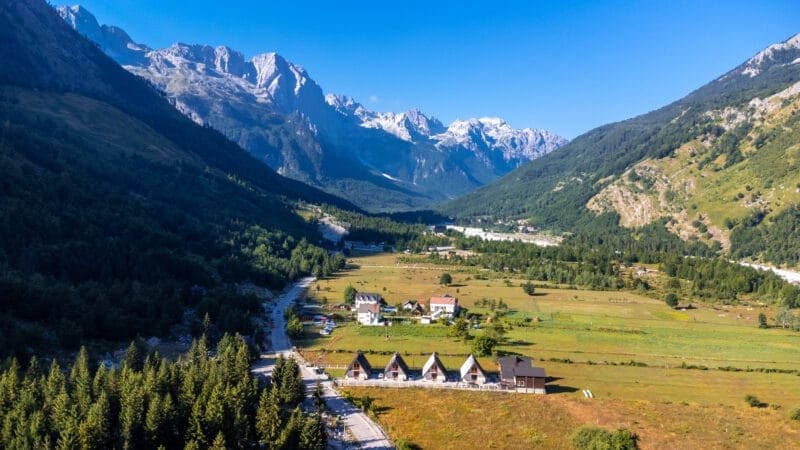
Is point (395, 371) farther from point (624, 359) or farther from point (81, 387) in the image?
point (81, 387)

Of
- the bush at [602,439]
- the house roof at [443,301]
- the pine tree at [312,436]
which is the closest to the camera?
the pine tree at [312,436]

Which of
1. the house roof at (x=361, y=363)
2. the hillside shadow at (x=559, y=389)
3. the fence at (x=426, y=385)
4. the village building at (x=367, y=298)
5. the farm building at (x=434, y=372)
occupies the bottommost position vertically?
the hillside shadow at (x=559, y=389)

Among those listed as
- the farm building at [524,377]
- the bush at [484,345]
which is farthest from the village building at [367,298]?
the farm building at [524,377]

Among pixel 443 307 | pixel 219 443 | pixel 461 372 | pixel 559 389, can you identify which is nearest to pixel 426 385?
pixel 461 372

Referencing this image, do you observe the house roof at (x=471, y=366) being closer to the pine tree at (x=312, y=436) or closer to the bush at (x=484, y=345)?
the bush at (x=484, y=345)

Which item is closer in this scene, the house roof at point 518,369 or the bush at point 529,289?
the house roof at point 518,369

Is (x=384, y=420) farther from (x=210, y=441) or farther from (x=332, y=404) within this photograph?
(x=210, y=441)

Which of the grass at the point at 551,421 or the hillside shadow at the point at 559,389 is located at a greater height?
the hillside shadow at the point at 559,389

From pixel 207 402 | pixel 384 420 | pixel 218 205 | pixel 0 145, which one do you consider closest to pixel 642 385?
pixel 384 420
